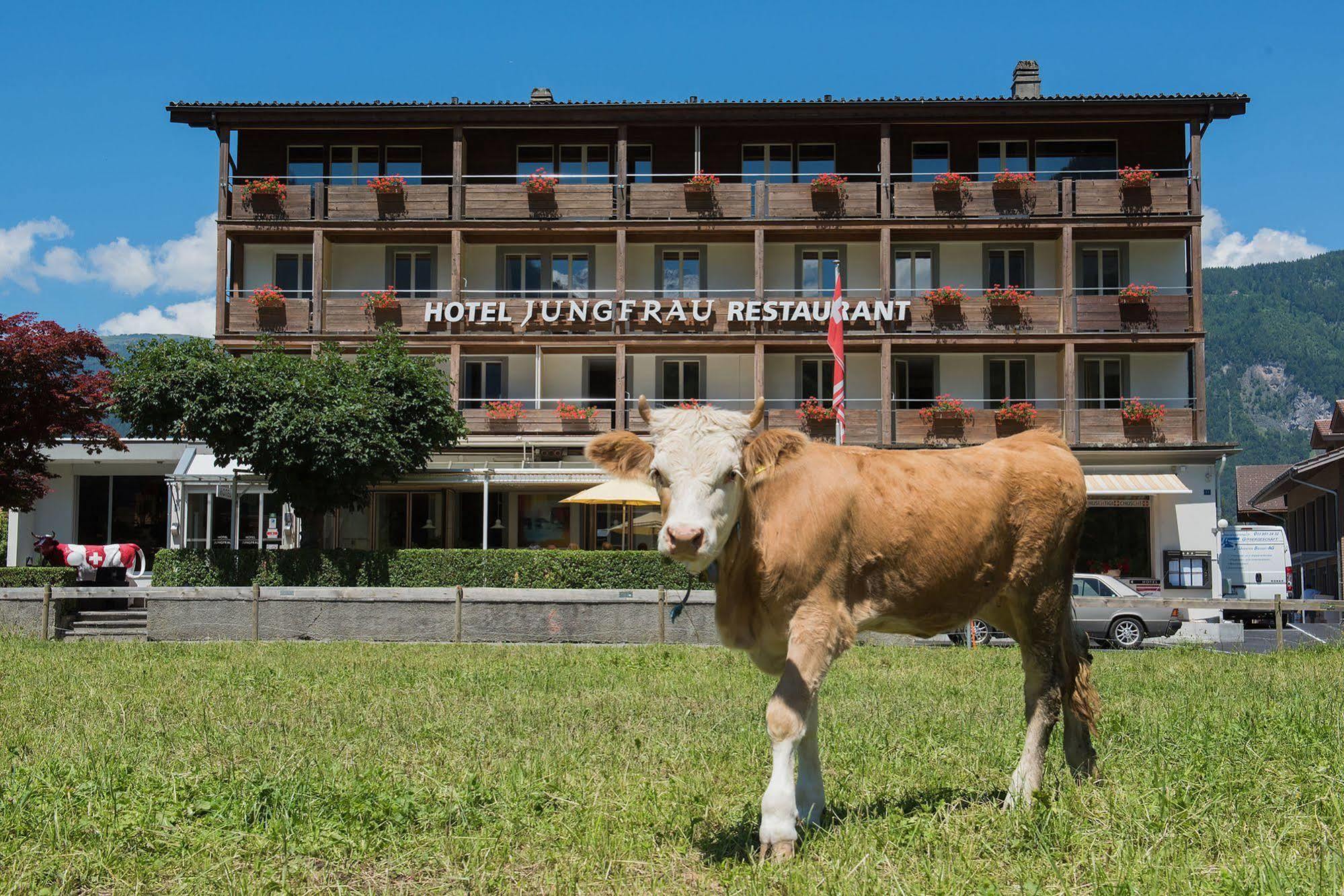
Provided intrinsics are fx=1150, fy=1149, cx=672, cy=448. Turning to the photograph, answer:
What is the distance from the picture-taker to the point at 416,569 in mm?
21906

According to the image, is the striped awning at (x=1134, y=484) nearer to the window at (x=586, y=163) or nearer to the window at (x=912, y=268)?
the window at (x=912, y=268)

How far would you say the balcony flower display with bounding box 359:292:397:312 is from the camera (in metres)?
31.8

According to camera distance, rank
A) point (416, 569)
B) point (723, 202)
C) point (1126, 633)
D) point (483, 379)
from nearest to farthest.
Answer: point (1126, 633) → point (416, 569) → point (723, 202) → point (483, 379)

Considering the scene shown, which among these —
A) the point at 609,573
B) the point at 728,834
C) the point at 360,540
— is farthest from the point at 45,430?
the point at 728,834

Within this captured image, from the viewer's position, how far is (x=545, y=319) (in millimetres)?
31938

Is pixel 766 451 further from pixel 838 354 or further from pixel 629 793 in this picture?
pixel 838 354

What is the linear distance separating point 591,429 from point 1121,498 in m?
14.1

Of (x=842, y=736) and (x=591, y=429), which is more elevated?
(x=591, y=429)

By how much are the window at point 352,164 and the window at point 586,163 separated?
221 inches

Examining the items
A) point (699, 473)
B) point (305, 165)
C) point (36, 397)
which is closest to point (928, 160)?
point (305, 165)

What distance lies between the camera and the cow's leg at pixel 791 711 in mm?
4465

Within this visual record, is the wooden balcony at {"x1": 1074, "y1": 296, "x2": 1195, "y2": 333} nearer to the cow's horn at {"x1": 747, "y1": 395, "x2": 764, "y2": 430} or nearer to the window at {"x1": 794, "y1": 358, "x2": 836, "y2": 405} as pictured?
the window at {"x1": 794, "y1": 358, "x2": 836, "y2": 405}

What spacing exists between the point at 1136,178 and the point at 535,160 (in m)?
17.0

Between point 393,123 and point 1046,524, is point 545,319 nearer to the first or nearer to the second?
point 393,123
